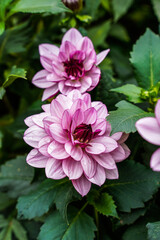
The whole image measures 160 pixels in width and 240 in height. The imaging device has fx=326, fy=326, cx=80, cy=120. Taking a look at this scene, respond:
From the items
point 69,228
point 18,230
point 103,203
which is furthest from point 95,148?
point 18,230

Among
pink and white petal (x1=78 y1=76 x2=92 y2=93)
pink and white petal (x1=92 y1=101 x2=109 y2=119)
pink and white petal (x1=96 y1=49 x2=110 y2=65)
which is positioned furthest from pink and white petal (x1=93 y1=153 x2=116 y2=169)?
pink and white petal (x1=96 y1=49 x2=110 y2=65)

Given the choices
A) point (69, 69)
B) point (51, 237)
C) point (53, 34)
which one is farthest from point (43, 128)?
point (53, 34)

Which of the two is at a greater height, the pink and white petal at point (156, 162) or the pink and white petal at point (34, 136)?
the pink and white petal at point (156, 162)

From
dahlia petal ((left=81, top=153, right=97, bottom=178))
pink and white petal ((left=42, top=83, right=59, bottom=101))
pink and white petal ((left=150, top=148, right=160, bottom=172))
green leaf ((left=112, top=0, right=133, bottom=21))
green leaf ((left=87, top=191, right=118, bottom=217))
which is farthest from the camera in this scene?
green leaf ((left=112, top=0, right=133, bottom=21))

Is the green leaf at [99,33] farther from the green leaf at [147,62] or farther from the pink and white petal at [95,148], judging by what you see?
the pink and white petal at [95,148]

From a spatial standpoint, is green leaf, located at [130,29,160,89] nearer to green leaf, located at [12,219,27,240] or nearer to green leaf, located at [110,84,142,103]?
green leaf, located at [110,84,142,103]

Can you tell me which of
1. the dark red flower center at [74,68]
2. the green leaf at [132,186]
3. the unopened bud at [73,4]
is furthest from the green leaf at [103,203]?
the unopened bud at [73,4]
